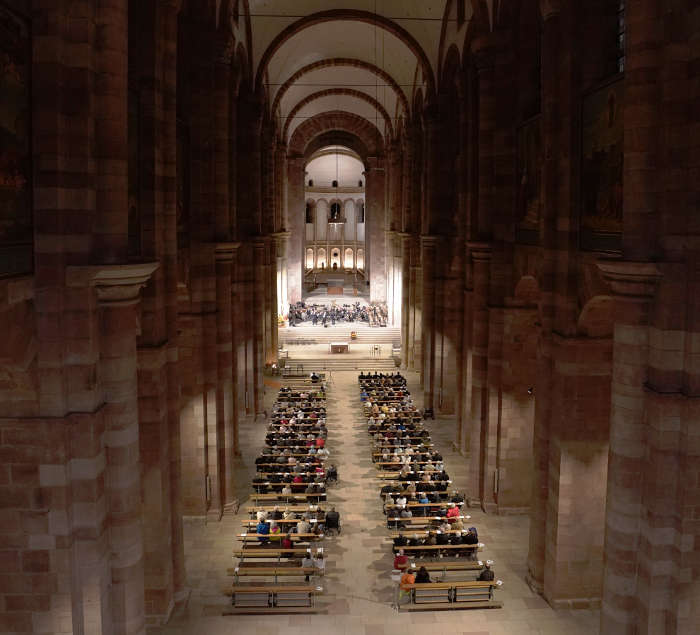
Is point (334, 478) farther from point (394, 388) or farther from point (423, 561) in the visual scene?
point (394, 388)

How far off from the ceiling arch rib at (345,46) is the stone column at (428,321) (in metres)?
6.21

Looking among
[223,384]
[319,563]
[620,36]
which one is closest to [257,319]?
[223,384]

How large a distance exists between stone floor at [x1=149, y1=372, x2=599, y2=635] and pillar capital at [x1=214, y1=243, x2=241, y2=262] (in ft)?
22.3

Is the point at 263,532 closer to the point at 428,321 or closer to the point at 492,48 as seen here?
the point at 492,48

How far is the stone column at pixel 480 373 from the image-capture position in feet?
62.3

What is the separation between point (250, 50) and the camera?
25.8 metres

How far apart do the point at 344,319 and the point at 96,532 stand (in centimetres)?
3909

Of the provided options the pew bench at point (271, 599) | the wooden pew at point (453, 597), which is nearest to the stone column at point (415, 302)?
the wooden pew at point (453, 597)

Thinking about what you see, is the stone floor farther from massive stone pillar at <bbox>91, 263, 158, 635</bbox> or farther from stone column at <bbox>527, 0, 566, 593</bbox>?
massive stone pillar at <bbox>91, 263, 158, 635</bbox>

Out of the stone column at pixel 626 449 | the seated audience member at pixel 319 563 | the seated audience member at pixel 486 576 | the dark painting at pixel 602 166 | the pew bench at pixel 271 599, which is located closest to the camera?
the stone column at pixel 626 449

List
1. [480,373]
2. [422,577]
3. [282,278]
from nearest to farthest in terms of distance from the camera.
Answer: [422,577]
[480,373]
[282,278]

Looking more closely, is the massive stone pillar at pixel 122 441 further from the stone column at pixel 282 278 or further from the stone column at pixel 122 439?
the stone column at pixel 282 278

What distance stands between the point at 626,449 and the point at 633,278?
2500mm

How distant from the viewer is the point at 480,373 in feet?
63.1
